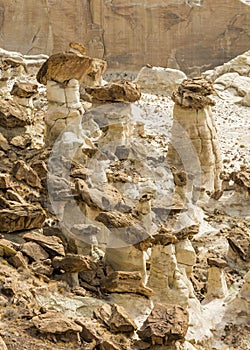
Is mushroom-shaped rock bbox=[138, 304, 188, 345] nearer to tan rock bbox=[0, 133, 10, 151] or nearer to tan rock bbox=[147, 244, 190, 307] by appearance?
tan rock bbox=[147, 244, 190, 307]

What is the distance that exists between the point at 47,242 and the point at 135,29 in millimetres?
36147

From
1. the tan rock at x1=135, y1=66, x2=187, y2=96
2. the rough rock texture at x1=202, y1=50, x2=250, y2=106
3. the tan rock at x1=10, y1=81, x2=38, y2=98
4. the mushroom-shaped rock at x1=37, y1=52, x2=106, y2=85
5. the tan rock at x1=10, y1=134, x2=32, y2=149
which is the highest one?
the mushroom-shaped rock at x1=37, y1=52, x2=106, y2=85

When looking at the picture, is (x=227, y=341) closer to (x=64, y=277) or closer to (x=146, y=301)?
(x=146, y=301)

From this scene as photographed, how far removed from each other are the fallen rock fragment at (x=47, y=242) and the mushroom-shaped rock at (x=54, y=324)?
10.1 ft

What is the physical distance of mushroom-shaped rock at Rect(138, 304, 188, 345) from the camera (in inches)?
440

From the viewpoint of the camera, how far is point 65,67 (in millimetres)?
20062

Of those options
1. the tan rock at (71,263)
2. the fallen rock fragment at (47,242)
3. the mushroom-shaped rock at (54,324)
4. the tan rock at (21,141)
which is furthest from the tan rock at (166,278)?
the tan rock at (21,141)

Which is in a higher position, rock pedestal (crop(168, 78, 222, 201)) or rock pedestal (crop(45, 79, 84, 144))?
rock pedestal (crop(45, 79, 84, 144))

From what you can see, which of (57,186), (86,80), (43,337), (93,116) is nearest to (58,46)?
(86,80)

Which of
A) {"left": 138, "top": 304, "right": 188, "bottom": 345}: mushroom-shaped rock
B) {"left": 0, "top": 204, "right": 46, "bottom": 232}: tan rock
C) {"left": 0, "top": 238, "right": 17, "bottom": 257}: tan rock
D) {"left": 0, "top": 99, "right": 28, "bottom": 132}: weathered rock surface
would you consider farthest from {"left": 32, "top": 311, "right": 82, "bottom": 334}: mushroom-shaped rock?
{"left": 0, "top": 99, "right": 28, "bottom": 132}: weathered rock surface

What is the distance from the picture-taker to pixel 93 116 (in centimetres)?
2344

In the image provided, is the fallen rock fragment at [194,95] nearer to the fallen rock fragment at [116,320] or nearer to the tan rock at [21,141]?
the tan rock at [21,141]

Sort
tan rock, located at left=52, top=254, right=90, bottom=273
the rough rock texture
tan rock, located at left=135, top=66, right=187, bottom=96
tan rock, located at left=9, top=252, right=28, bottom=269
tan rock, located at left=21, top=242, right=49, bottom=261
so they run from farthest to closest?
the rough rock texture
tan rock, located at left=135, top=66, right=187, bottom=96
tan rock, located at left=21, top=242, right=49, bottom=261
tan rock, located at left=52, top=254, right=90, bottom=273
tan rock, located at left=9, top=252, right=28, bottom=269

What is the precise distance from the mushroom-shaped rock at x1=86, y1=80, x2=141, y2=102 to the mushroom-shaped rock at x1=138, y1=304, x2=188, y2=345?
12126 mm
